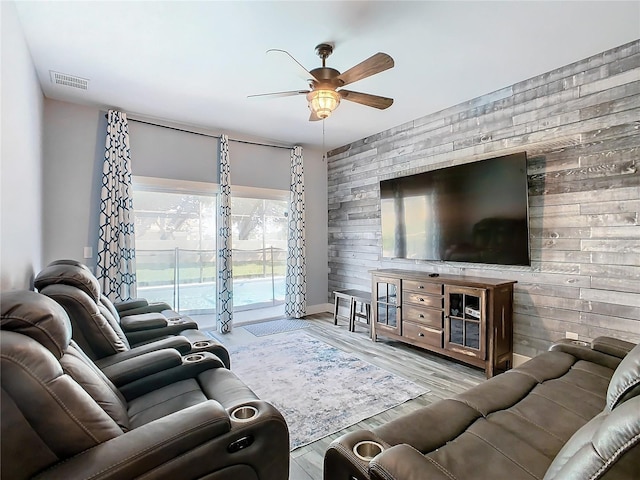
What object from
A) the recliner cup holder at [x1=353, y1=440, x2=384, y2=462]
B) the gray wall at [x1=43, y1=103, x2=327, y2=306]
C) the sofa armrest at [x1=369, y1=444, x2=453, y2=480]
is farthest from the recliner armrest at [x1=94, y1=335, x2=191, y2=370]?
the gray wall at [x1=43, y1=103, x2=327, y2=306]

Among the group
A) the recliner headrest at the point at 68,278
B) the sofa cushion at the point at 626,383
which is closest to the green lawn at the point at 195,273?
the recliner headrest at the point at 68,278

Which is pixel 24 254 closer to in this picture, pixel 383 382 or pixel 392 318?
pixel 383 382

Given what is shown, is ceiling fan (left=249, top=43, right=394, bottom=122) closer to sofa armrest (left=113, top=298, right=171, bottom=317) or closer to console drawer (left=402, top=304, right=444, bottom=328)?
console drawer (left=402, top=304, right=444, bottom=328)

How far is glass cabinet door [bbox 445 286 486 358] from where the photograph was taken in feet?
9.96

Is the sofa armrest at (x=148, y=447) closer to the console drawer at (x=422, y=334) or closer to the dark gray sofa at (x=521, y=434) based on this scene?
the dark gray sofa at (x=521, y=434)

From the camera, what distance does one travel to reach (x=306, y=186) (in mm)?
5590

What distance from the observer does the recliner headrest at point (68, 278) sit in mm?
1844

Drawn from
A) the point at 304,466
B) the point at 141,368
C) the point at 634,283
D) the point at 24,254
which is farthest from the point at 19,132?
the point at 634,283

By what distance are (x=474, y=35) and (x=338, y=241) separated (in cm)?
360

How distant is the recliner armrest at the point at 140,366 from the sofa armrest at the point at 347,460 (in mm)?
1128

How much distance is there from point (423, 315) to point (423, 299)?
18cm

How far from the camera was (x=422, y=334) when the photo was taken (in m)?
3.55

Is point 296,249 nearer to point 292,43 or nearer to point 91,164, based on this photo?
point 91,164

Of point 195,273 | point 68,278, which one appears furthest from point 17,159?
point 195,273
